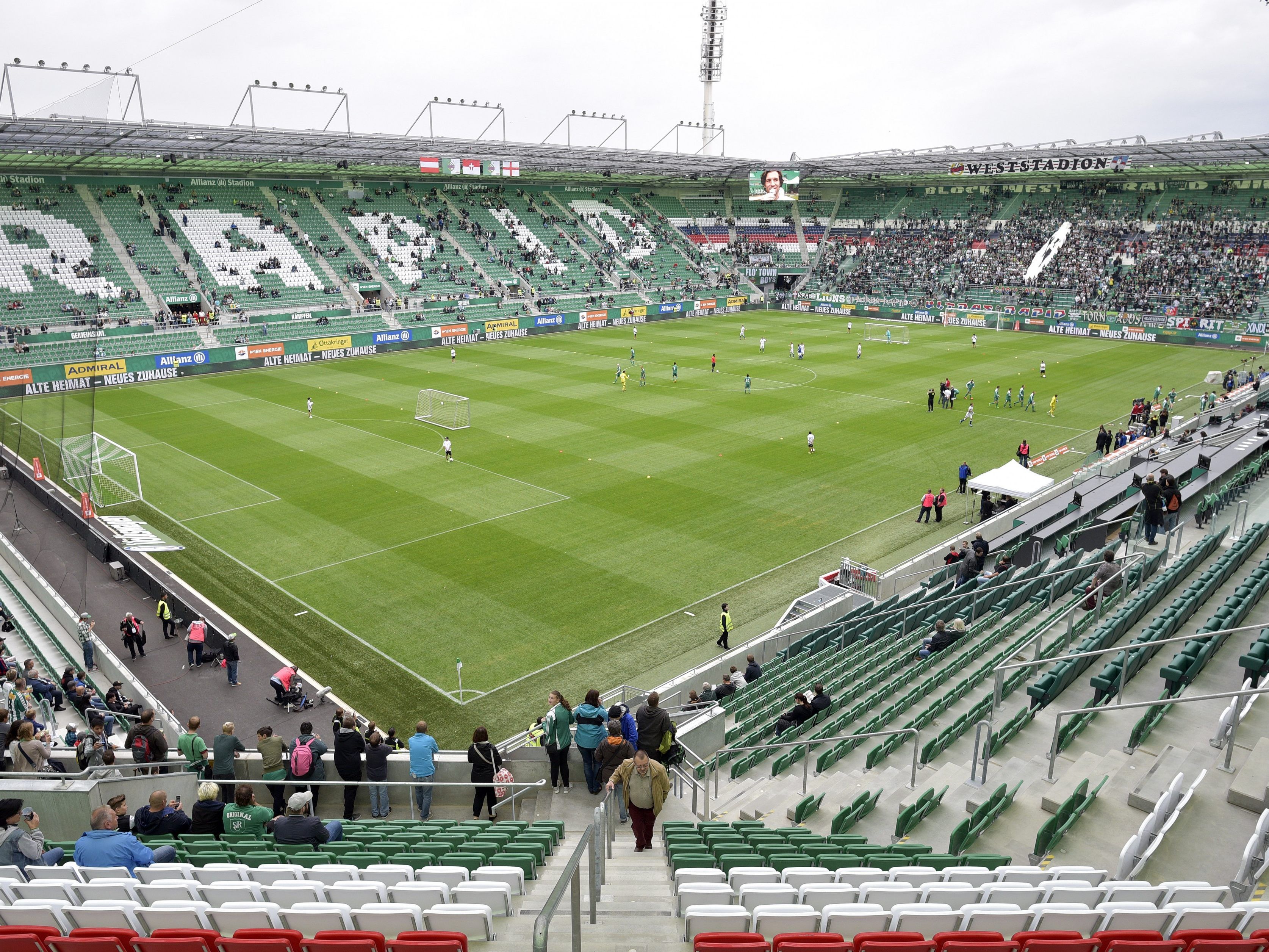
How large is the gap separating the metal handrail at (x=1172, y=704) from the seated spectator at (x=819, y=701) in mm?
3596

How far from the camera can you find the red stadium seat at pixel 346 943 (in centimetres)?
574

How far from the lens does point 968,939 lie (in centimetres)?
591

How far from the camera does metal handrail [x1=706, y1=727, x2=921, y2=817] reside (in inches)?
438

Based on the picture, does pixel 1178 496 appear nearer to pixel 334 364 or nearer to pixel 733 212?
pixel 334 364

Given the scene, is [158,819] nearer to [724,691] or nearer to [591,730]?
[591,730]

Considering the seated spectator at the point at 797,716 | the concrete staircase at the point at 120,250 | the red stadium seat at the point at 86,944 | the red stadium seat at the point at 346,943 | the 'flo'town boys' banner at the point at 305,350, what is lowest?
the seated spectator at the point at 797,716

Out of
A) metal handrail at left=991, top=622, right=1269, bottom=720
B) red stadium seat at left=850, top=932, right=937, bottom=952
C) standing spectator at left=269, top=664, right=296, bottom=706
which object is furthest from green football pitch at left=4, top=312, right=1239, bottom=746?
red stadium seat at left=850, top=932, right=937, bottom=952

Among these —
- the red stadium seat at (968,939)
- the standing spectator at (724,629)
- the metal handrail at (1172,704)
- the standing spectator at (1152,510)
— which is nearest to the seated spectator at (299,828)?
the red stadium seat at (968,939)

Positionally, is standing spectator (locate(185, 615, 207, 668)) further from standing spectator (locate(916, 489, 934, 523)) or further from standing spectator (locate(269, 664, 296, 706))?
standing spectator (locate(916, 489, 934, 523))

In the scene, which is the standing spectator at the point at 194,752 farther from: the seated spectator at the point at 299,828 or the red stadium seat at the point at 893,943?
the red stadium seat at the point at 893,943

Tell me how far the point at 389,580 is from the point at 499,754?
12.5 m

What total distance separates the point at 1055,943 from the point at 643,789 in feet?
14.0

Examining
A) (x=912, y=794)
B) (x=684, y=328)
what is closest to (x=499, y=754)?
(x=912, y=794)

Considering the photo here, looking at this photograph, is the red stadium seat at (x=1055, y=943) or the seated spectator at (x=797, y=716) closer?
the red stadium seat at (x=1055, y=943)
